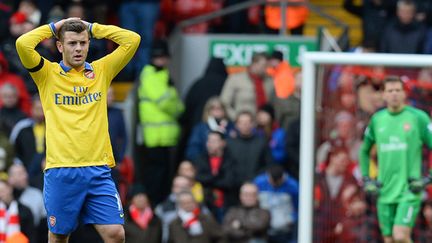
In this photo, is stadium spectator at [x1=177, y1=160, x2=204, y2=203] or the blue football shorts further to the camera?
stadium spectator at [x1=177, y1=160, x2=204, y2=203]

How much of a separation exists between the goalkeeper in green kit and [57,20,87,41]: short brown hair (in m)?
4.31

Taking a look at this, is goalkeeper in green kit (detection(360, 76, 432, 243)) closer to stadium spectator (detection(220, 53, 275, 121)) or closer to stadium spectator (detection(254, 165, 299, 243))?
stadium spectator (detection(254, 165, 299, 243))

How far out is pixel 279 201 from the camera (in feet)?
50.7

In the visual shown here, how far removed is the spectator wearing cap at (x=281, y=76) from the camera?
16.4m

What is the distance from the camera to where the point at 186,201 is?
49.4 feet

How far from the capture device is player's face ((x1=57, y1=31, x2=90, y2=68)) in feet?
33.3

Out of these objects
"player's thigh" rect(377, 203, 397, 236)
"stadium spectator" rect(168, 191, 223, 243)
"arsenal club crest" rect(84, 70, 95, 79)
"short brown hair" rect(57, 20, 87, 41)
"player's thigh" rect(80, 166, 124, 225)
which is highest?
"short brown hair" rect(57, 20, 87, 41)

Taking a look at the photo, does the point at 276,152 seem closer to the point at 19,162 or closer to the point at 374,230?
the point at 374,230

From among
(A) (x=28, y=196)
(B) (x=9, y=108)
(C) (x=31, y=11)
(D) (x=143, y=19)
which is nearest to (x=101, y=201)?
(A) (x=28, y=196)

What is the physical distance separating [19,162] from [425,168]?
4.45 meters

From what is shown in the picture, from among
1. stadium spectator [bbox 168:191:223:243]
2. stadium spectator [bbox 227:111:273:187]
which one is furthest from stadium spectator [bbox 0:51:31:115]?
stadium spectator [bbox 227:111:273:187]

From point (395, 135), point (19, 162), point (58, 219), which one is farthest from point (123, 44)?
point (19, 162)

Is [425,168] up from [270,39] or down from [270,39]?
down

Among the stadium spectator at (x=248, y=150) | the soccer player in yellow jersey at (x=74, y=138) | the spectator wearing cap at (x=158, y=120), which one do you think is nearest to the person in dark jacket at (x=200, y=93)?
the spectator wearing cap at (x=158, y=120)
